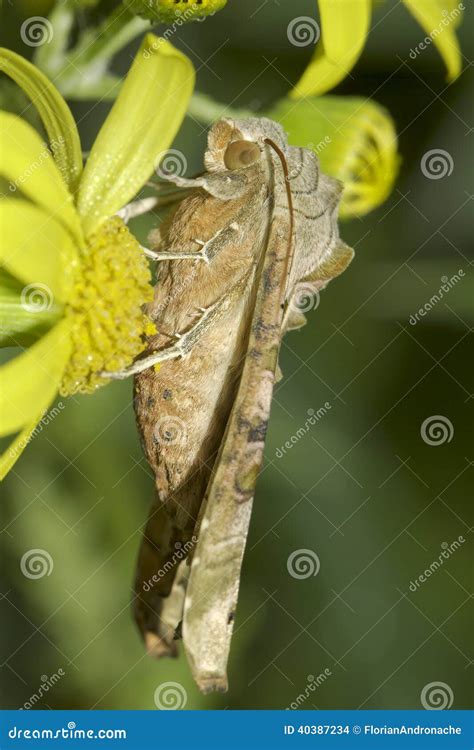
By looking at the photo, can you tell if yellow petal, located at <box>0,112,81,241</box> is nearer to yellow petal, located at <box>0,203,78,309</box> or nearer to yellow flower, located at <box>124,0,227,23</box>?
yellow petal, located at <box>0,203,78,309</box>

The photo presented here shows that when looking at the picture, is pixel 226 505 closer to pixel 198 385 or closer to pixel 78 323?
pixel 198 385

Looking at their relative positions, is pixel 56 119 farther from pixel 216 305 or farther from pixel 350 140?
pixel 350 140

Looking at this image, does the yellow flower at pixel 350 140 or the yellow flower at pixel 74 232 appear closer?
the yellow flower at pixel 74 232

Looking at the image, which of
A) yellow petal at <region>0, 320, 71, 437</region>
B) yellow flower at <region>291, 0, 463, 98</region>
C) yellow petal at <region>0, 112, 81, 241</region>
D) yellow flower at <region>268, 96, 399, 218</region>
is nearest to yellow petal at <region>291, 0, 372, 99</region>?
yellow flower at <region>291, 0, 463, 98</region>

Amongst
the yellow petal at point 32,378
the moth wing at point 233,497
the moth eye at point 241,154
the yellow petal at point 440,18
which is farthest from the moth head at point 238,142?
the yellow petal at point 440,18

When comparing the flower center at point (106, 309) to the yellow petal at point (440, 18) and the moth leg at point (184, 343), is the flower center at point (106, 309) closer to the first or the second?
the moth leg at point (184, 343)

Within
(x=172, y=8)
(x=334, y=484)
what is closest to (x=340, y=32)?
(x=172, y=8)

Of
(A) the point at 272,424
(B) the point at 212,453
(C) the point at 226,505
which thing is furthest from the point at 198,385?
(A) the point at 272,424
